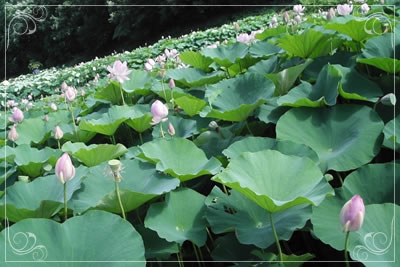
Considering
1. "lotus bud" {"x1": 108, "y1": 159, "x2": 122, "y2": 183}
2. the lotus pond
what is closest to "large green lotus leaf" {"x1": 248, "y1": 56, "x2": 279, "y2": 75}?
the lotus pond

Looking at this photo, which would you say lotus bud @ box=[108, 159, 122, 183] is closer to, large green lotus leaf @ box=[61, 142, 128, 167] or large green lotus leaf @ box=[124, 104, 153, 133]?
large green lotus leaf @ box=[61, 142, 128, 167]

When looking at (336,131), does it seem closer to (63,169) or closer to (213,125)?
(213,125)

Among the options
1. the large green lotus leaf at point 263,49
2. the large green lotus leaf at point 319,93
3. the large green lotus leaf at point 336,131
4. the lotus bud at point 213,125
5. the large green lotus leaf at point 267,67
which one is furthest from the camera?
the large green lotus leaf at point 263,49

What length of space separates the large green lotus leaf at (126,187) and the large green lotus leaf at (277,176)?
106 millimetres

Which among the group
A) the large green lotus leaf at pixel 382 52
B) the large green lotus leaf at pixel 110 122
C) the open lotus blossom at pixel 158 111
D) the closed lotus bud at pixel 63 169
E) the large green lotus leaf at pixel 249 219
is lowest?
A: the large green lotus leaf at pixel 110 122

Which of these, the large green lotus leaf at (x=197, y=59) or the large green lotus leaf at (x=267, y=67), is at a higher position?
the large green lotus leaf at (x=267, y=67)

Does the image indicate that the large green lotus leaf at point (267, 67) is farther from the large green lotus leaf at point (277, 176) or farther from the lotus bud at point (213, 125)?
the large green lotus leaf at point (277, 176)

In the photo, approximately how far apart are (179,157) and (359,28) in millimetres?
515

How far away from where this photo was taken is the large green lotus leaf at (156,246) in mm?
596

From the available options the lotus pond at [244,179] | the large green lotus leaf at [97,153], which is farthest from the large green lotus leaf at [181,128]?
the large green lotus leaf at [97,153]

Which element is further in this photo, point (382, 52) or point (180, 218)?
point (382, 52)

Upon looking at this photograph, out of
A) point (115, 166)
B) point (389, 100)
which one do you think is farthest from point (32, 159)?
point (389, 100)

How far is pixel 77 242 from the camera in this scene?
551 millimetres

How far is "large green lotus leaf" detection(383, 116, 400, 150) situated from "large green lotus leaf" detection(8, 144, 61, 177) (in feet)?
2.16
